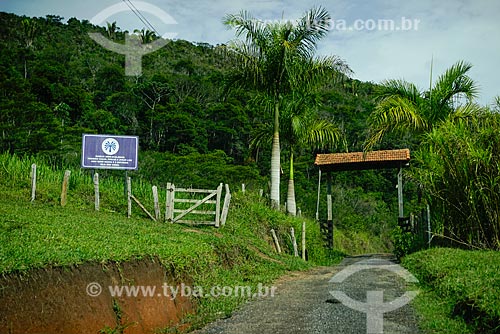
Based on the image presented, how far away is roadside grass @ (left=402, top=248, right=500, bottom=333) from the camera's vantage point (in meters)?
7.15

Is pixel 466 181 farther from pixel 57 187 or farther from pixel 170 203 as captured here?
pixel 57 187

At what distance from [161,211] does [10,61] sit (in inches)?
1234

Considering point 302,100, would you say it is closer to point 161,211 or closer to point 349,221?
point 161,211

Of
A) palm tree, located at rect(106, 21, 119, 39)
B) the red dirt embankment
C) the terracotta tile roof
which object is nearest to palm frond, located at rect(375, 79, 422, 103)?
the terracotta tile roof

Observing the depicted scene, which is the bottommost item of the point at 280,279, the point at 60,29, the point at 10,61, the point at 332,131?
the point at 280,279

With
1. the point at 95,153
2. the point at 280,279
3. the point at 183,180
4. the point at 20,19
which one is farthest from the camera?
the point at 20,19

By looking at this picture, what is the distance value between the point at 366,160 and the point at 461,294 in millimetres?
16829

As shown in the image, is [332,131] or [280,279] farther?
[332,131]

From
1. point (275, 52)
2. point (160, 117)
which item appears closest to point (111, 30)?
point (160, 117)

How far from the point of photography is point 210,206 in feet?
67.7

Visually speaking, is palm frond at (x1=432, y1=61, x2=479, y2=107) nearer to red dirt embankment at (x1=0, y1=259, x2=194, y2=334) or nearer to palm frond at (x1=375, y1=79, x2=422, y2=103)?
palm frond at (x1=375, y1=79, x2=422, y2=103)

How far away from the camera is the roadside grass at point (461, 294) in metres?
7.15

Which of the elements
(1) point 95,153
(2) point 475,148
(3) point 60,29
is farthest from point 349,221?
(3) point 60,29

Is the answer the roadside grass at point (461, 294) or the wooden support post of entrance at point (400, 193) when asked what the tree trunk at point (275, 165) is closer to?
the wooden support post of entrance at point (400, 193)
